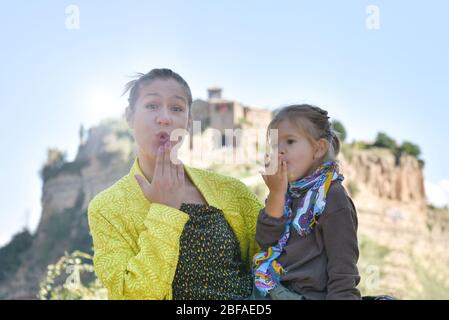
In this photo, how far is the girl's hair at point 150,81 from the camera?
2.89m

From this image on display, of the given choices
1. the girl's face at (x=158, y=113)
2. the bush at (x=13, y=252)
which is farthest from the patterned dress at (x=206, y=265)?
the bush at (x=13, y=252)

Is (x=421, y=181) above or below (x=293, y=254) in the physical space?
below

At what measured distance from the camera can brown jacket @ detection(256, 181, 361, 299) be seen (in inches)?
97.1

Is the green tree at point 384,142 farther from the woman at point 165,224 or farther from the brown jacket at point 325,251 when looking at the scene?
the brown jacket at point 325,251

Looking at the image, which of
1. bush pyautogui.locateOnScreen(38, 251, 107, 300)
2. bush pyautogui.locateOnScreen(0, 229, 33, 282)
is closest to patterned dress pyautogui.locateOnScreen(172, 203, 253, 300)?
bush pyautogui.locateOnScreen(38, 251, 107, 300)

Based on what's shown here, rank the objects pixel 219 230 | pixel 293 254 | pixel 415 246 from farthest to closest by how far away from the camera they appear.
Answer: pixel 415 246 → pixel 219 230 → pixel 293 254

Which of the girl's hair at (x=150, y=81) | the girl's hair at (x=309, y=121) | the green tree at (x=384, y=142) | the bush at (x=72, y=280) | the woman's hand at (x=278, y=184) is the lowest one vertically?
the bush at (x=72, y=280)

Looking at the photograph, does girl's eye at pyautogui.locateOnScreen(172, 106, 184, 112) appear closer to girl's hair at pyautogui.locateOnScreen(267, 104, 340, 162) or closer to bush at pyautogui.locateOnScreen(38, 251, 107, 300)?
girl's hair at pyautogui.locateOnScreen(267, 104, 340, 162)

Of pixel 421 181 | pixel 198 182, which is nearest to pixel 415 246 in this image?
pixel 421 181

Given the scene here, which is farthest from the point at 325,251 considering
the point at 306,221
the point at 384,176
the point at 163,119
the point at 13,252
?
the point at 13,252

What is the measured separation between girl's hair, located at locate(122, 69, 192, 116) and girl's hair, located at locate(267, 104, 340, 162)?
1.34 feet

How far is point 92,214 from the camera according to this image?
9.13 feet
